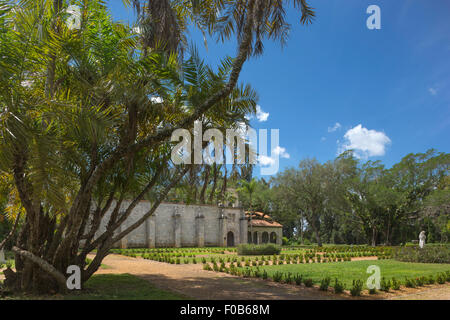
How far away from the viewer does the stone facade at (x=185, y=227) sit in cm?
3288

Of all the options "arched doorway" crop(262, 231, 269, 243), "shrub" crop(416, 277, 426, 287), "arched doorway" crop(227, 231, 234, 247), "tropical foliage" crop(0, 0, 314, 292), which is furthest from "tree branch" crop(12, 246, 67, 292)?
"arched doorway" crop(262, 231, 269, 243)

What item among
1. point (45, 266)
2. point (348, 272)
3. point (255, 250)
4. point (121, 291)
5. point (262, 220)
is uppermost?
point (45, 266)

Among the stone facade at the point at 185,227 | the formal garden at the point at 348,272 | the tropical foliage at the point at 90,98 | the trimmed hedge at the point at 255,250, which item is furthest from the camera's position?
the stone facade at the point at 185,227

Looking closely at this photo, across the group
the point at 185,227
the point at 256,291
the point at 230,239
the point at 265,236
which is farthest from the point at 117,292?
the point at 265,236

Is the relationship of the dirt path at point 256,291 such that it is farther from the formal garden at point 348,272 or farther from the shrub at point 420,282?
the formal garden at point 348,272

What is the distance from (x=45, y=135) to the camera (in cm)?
635

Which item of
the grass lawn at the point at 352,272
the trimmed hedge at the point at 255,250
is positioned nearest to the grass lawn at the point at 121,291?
the grass lawn at the point at 352,272

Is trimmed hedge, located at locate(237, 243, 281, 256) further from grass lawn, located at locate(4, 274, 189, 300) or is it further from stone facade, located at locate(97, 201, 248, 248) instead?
grass lawn, located at locate(4, 274, 189, 300)

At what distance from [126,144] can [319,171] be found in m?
33.2

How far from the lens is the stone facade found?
32875 mm

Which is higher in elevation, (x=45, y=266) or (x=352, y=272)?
(x=45, y=266)

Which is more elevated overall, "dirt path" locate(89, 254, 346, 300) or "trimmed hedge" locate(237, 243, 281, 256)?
"dirt path" locate(89, 254, 346, 300)

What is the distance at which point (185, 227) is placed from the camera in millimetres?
37281

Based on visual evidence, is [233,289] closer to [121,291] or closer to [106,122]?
[121,291]
